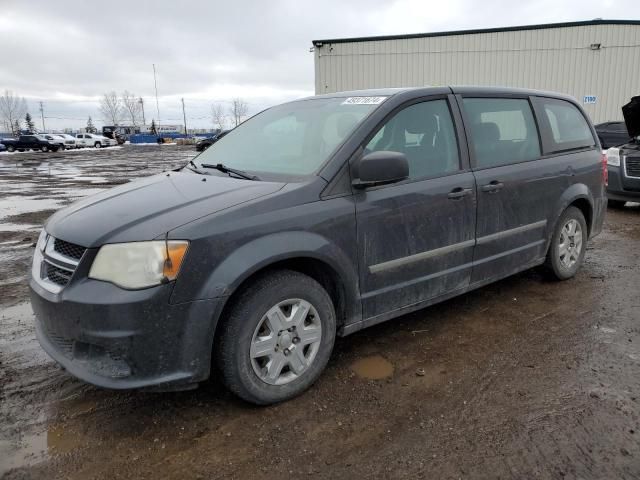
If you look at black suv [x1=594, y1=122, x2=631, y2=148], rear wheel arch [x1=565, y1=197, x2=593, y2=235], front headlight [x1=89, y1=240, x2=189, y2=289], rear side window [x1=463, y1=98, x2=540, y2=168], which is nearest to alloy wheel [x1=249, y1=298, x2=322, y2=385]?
front headlight [x1=89, y1=240, x2=189, y2=289]

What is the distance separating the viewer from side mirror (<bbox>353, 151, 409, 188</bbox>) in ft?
9.62

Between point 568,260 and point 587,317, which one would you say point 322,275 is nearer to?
point 587,317

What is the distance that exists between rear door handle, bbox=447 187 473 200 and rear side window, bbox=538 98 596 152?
127 cm

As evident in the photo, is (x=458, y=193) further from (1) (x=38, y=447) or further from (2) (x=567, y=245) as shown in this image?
(1) (x=38, y=447)

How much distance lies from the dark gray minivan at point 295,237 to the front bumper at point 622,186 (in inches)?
202

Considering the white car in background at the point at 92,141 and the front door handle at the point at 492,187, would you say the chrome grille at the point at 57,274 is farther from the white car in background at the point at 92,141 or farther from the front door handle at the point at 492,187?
the white car in background at the point at 92,141

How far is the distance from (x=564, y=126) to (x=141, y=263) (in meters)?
4.01

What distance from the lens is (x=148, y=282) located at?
238cm

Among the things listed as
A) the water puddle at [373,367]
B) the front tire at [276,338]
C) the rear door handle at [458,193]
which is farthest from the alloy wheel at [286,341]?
the rear door handle at [458,193]

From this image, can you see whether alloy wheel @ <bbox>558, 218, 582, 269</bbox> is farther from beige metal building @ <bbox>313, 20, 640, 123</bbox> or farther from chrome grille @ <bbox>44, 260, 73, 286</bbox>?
beige metal building @ <bbox>313, 20, 640, 123</bbox>

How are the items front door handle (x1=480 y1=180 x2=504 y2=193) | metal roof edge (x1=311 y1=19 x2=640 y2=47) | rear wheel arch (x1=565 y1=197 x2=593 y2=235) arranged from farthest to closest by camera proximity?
metal roof edge (x1=311 y1=19 x2=640 y2=47)
rear wheel arch (x1=565 y1=197 x2=593 y2=235)
front door handle (x1=480 y1=180 x2=504 y2=193)

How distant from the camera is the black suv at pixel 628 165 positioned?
27.7 feet

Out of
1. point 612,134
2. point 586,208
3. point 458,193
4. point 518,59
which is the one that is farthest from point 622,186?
point 518,59

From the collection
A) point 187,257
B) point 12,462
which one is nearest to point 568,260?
point 187,257
